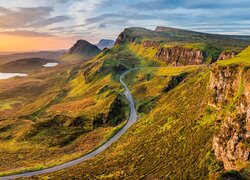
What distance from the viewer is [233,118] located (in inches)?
3775

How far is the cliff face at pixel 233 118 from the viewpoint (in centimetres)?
8662

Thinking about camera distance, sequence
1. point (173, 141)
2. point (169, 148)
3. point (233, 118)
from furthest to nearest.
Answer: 1. point (173, 141)
2. point (169, 148)
3. point (233, 118)

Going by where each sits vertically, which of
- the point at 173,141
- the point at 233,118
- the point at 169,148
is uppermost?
the point at 233,118

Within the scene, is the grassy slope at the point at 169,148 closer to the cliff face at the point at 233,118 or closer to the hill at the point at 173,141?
the hill at the point at 173,141

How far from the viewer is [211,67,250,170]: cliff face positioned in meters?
86.6

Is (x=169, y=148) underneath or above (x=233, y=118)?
underneath

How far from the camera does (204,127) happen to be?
116 metres

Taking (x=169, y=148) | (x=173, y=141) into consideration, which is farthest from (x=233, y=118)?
(x=173, y=141)

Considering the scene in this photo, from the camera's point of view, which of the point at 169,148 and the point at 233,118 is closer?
the point at 233,118

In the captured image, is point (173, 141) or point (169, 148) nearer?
point (169, 148)

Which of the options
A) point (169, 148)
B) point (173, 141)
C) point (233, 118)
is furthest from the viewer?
point (173, 141)

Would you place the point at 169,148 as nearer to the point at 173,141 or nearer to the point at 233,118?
the point at 173,141

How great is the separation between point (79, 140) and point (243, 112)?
102567mm

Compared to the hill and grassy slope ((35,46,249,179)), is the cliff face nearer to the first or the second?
the hill
